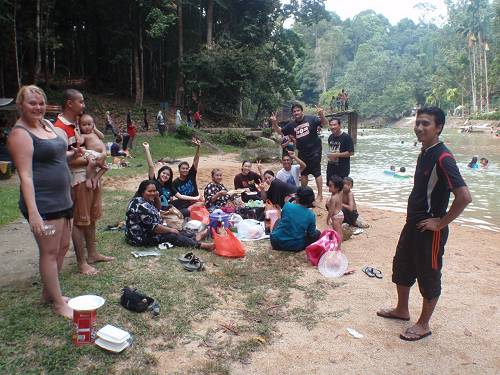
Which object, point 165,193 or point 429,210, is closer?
point 429,210

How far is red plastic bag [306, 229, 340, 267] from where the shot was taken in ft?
17.5

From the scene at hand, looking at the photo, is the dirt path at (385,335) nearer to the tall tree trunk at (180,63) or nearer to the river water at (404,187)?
the river water at (404,187)

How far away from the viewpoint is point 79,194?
165 inches

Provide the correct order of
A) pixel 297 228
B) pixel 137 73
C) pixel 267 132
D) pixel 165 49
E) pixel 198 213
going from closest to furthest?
pixel 297 228 < pixel 198 213 < pixel 267 132 < pixel 137 73 < pixel 165 49

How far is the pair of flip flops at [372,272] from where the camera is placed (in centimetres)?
508

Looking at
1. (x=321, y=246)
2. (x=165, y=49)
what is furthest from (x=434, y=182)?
(x=165, y=49)

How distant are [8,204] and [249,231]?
4662mm

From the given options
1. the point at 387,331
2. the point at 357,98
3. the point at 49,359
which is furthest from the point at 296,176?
the point at 357,98

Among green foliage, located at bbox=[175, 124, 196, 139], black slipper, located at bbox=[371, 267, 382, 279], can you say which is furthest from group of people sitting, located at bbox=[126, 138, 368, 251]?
green foliage, located at bbox=[175, 124, 196, 139]

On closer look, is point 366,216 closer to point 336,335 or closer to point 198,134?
point 336,335

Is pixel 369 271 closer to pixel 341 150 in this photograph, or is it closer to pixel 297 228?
pixel 297 228

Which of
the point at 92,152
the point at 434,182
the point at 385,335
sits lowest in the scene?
the point at 385,335

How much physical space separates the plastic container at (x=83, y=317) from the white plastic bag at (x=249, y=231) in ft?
11.3

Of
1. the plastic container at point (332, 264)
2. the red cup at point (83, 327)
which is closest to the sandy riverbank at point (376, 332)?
the plastic container at point (332, 264)
